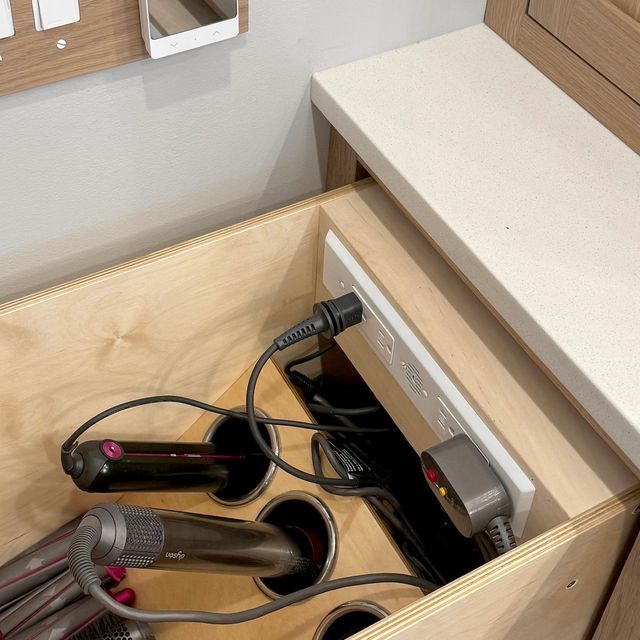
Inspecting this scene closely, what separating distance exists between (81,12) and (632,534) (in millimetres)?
588

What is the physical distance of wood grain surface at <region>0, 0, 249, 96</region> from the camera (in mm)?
664

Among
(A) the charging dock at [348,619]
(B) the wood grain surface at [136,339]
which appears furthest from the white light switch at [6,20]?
(A) the charging dock at [348,619]

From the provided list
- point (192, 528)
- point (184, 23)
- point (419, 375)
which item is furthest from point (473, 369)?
point (184, 23)

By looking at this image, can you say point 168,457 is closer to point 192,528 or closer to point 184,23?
point 192,528

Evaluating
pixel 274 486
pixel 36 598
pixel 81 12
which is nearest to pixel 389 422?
pixel 274 486

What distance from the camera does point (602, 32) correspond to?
0.77m

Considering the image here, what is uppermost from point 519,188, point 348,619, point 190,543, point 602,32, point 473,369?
point 602,32

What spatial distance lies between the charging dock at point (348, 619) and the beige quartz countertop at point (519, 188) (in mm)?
277

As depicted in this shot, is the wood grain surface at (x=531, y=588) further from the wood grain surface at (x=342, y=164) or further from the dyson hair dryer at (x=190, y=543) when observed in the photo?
the wood grain surface at (x=342, y=164)

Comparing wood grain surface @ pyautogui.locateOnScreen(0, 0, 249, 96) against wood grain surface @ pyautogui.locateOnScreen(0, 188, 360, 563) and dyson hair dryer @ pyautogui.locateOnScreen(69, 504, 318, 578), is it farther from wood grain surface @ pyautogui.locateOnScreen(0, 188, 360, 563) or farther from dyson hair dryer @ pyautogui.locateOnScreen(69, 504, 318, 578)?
dyson hair dryer @ pyautogui.locateOnScreen(69, 504, 318, 578)

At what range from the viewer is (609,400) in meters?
0.63

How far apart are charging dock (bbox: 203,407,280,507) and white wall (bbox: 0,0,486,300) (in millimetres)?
211

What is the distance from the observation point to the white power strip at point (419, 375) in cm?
70

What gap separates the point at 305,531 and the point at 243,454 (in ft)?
0.36
